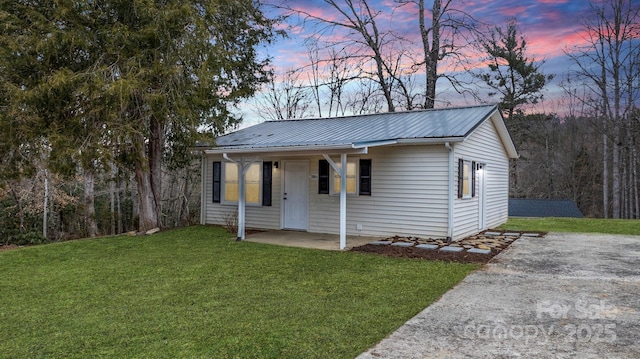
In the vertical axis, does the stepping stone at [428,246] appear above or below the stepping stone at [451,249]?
below

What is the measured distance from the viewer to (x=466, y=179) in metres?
10.1

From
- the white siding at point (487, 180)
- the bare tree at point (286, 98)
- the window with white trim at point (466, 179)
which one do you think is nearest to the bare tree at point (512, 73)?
the bare tree at point (286, 98)

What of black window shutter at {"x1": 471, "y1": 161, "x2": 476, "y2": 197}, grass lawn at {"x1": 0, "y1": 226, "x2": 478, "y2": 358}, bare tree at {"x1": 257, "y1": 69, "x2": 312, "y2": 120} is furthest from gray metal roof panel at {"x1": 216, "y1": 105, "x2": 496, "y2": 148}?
bare tree at {"x1": 257, "y1": 69, "x2": 312, "y2": 120}

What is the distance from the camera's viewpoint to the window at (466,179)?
948 centimetres

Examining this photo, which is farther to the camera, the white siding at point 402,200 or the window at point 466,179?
the window at point 466,179

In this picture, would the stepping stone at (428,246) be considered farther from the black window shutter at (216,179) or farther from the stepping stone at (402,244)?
the black window shutter at (216,179)

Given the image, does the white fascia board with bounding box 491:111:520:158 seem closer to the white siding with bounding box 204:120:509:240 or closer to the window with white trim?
the white siding with bounding box 204:120:509:240

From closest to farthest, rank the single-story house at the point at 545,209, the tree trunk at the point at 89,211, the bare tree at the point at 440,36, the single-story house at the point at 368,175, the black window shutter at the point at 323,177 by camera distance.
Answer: the single-story house at the point at 368,175, the black window shutter at the point at 323,177, the tree trunk at the point at 89,211, the bare tree at the point at 440,36, the single-story house at the point at 545,209

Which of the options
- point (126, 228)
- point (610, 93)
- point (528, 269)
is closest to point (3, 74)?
point (528, 269)

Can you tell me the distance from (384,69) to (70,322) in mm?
17483

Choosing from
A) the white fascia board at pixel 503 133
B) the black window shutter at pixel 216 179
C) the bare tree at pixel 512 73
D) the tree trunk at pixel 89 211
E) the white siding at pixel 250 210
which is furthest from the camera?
the bare tree at pixel 512 73

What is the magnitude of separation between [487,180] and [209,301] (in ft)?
31.1

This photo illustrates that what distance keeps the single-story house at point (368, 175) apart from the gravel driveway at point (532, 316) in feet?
8.67

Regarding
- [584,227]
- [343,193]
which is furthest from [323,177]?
[584,227]
